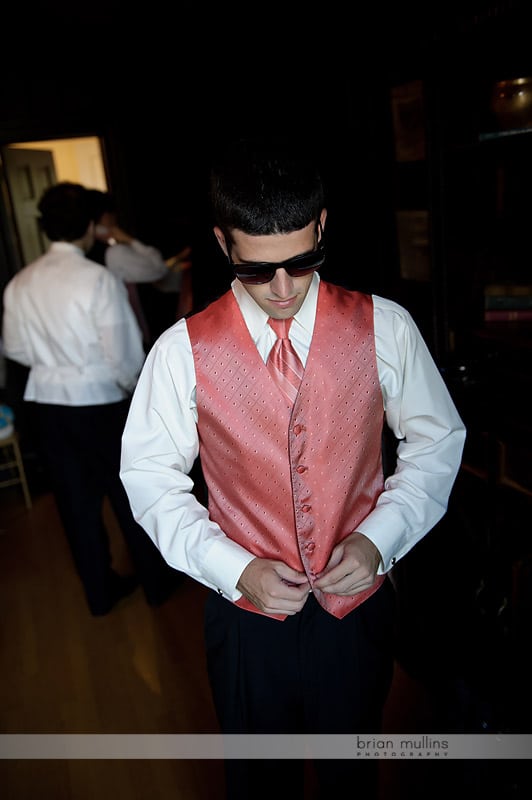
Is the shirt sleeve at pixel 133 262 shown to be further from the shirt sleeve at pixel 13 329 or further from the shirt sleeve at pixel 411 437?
the shirt sleeve at pixel 411 437

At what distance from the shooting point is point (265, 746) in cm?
137

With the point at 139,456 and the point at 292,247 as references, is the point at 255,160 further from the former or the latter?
the point at 139,456

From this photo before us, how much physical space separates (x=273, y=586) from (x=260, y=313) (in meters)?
0.47

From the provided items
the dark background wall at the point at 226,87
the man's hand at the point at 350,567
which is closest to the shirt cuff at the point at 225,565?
the man's hand at the point at 350,567

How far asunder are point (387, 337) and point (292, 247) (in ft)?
0.85

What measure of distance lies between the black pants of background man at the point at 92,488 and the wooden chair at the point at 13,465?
1.29 metres

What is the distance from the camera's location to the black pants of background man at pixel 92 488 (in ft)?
9.22


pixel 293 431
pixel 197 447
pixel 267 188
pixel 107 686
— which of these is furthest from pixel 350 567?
pixel 107 686

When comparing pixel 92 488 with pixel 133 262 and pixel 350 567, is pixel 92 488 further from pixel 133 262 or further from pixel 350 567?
pixel 350 567

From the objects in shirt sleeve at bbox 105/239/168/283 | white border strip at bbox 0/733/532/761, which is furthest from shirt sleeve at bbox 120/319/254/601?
shirt sleeve at bbox 105/239/168/283

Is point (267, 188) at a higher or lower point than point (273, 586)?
higher

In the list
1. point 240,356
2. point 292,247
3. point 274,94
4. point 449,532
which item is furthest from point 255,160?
point 274,94

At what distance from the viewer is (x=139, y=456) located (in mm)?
1234

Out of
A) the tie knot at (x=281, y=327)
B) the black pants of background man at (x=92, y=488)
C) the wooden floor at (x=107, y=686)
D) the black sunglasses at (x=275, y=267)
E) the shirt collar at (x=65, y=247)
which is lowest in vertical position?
the wooden floor at (x=107, y=686)
